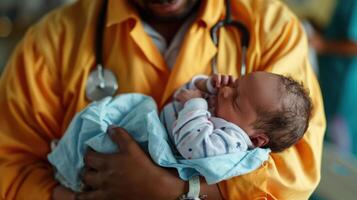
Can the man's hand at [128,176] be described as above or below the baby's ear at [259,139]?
below

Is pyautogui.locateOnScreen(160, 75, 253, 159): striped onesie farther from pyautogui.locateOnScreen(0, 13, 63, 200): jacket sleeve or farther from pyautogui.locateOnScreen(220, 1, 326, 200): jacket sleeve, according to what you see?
pyautogui.locateOnScreen(0, 13, 63, 200): jacket sleeve

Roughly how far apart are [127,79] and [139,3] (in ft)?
0.76

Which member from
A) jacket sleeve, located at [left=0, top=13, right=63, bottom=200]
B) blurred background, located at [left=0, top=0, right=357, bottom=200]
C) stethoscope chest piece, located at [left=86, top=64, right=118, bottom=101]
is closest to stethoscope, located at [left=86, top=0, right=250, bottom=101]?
stethoscope chest piece, located at [left=86, top=64, right=118, bottom=101]

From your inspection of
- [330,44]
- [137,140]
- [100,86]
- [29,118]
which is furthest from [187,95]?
[330,44]

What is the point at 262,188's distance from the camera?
1.35 meters

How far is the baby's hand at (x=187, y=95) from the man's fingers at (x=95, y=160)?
0.24 meters

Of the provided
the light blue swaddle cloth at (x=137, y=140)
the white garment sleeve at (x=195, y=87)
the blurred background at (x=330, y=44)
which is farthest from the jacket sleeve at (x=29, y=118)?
the blurred background at (x=330, y=44)

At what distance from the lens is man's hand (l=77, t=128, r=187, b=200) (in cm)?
137

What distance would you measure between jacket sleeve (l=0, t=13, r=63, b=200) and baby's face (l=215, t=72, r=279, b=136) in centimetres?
52

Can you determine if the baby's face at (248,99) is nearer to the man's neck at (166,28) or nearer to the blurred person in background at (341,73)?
the man's neck at (166,28)

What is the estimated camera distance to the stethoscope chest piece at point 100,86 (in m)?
1.58

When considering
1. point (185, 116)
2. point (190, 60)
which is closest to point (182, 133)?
point (185, 116)

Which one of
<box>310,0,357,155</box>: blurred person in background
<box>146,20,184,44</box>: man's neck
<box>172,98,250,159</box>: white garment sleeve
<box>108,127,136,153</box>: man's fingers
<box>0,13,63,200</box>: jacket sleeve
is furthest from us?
<box>310,0,357,155</box>: blurred person in background

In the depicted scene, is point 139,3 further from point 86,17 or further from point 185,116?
point 185,116
